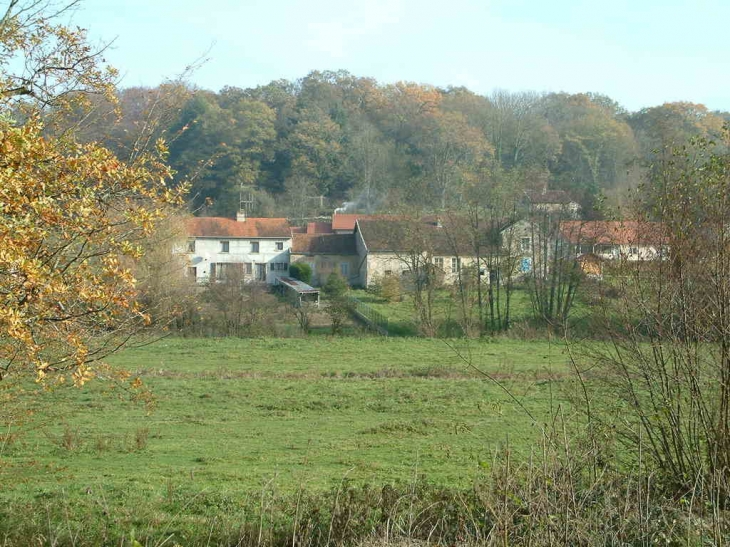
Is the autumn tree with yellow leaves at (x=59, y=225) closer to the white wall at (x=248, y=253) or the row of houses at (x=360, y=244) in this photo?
the row of houses at (x=360, y=244)

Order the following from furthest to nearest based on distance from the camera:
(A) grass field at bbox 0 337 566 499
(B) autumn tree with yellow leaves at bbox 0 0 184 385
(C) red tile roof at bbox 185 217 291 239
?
(C) red tile roof at bbox 185 217 291 239 → (A) grass field at bbox 0 337 566 499 → (B) autumn tree with yellow leaves at bbox 0 0 184 385

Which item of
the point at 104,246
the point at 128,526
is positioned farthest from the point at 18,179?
the point at 128,526

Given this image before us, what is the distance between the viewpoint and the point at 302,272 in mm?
54531

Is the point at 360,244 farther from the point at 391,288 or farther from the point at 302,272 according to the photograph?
the point at 391,288

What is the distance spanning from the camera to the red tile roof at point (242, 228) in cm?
5703

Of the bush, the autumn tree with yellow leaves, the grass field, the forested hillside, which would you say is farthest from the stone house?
the autumn tree with yellow leaves

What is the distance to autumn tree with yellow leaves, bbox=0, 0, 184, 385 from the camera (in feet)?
19.1

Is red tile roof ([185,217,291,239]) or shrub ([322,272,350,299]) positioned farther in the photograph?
red tile roof ([185,217,291,239])

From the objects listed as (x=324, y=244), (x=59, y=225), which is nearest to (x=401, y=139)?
(x=324, y=244)

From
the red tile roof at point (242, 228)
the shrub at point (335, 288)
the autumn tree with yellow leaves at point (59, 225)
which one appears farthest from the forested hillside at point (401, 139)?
the autumn tree with yellow leaves at point (59, 225)

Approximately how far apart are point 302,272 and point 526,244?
2064 cm

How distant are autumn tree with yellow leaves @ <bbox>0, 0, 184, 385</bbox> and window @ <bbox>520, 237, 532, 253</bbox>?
32.2 m

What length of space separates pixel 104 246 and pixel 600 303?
5748 millimetres

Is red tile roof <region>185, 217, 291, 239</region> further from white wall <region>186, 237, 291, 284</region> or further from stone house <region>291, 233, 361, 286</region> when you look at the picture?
stone house <region>291, 233, 361, 286</region>
